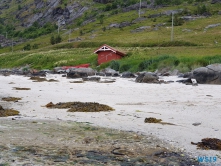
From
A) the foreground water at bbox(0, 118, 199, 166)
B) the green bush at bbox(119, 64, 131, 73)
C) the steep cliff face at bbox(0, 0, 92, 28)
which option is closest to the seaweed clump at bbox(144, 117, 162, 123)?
the foreground water at bbox(0, 118, 199, 166)

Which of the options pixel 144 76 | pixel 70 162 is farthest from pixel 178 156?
pixel 144 76

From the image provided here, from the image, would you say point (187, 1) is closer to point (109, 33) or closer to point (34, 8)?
point (109, 33)

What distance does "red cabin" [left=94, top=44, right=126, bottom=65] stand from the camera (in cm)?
4364

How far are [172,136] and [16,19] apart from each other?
178 m

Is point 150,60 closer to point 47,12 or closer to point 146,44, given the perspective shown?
point 146,44

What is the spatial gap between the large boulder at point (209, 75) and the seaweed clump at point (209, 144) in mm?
11340

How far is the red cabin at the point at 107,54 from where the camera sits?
43644 millimetres

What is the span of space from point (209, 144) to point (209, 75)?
1207 cm

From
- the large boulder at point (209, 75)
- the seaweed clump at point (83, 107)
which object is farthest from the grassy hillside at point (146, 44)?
the seaweed clump at point (83, 107)

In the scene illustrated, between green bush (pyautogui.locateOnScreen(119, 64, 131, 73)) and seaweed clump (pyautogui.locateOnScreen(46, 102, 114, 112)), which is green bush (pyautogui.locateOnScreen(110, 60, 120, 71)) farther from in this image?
seaweed clump (pyautogui.locateOnScreen(46, 102, 114, 112))

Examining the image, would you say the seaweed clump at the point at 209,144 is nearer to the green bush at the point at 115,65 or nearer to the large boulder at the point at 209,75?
the large boulder at the point at 209,75

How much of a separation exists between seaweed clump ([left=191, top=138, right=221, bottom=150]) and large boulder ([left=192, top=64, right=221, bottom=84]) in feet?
37.2

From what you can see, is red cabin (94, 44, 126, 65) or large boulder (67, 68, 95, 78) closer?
large boulder (67, 68, 95, 78)

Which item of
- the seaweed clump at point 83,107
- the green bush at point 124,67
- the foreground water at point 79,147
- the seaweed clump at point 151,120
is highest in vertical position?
the green bush at point 124,67
